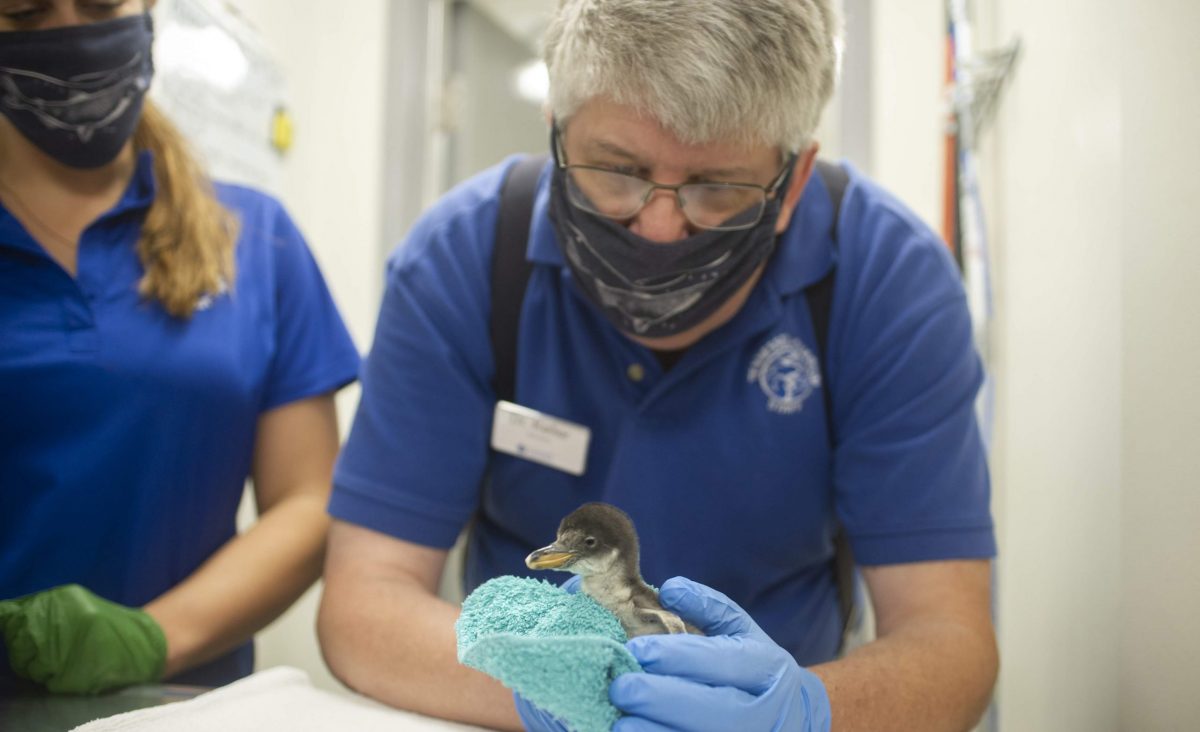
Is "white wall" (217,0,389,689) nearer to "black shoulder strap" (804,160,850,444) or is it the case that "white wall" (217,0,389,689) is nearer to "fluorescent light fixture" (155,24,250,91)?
"fluorescent light fixture" (155,24,250,91)

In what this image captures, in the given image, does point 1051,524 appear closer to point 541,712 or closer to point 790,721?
point 790,721

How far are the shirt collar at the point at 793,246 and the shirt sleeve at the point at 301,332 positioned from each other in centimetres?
41

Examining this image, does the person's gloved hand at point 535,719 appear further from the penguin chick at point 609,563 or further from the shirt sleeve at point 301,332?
the shirt sleeve at point 301,332

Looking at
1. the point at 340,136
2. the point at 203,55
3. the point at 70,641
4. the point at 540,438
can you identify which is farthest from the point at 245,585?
the point at 340,136

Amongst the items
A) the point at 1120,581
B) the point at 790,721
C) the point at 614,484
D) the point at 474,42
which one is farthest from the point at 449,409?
the point at 474,42

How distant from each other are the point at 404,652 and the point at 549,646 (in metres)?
0.45

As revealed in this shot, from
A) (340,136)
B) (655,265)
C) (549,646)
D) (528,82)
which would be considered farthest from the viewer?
(528,82)

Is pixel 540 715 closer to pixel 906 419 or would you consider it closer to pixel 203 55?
pixel 906 419

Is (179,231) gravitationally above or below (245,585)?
above

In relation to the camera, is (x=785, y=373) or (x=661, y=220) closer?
(x=661, y=220)

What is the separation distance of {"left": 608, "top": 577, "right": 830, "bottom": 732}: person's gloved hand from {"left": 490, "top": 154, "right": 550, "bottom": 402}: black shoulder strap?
1.52ft

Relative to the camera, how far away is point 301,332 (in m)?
1.33

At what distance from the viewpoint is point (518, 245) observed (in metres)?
1.13

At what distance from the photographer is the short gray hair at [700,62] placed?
0.87 m
